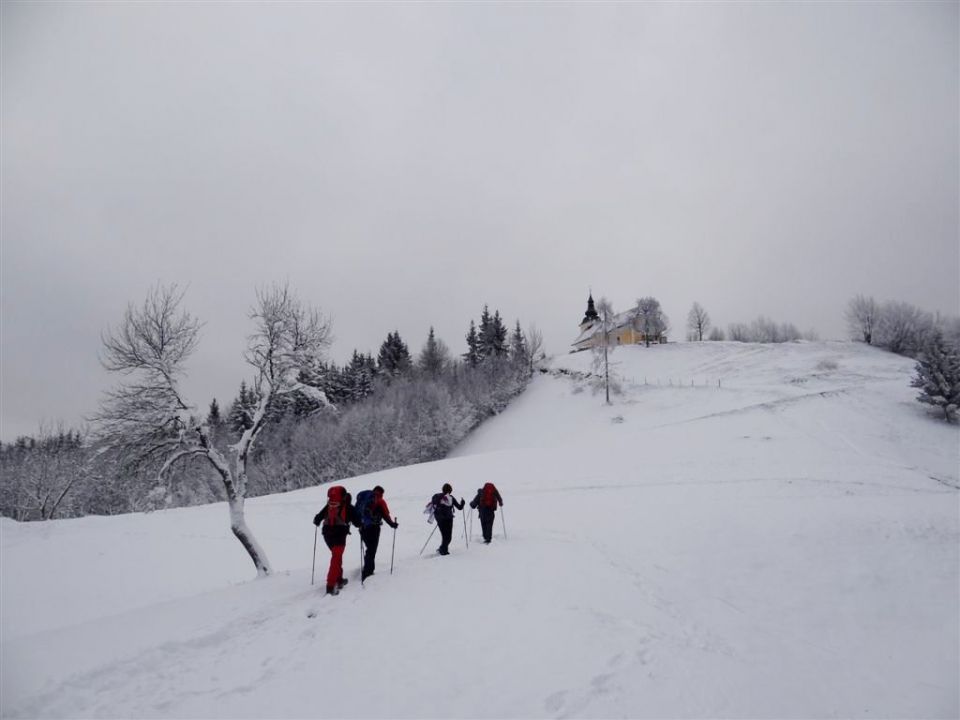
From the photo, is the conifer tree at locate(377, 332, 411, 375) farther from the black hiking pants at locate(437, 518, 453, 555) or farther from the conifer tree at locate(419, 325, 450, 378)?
the black hiking pants at locate(437, 518, 453, 555)

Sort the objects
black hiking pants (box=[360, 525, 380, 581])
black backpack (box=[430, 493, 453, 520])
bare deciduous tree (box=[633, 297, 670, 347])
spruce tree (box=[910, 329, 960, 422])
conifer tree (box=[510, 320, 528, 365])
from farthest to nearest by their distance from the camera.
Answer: bare deciduous tree (box=[633, 297, 670, 347]), conifer tree (box=[510, 320, 528, 365]), spruce tree (box=[910, 329, 960, 422]), black backpack (box=[430, 493, 453, 520]), black hiking pants (box=[360, 525, 380, 581])

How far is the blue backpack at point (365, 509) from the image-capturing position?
9148 mm

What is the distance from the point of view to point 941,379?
29.7m

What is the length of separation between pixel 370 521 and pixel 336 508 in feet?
2.72

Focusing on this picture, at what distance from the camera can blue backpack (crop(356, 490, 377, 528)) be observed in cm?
915

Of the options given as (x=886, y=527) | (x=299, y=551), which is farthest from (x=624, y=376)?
(x=299, y=551)

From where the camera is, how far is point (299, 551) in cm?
1995

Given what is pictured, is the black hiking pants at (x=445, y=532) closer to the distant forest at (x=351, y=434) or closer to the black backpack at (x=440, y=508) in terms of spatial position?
the black backpack at (x=440, y=508)

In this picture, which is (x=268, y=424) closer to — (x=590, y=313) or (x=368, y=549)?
(x=368, y=549)

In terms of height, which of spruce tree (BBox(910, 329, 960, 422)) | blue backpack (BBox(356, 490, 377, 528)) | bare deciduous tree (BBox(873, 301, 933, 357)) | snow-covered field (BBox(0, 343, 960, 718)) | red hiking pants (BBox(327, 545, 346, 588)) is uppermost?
bare deciduous tree (BBox(873, 301, 933, 357))

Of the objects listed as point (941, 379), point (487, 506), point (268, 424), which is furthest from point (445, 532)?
point (941, 379)

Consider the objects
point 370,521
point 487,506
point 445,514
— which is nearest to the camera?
point 370,521

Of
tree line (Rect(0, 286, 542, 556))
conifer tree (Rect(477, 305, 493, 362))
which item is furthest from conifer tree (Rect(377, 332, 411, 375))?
conifer tree (Rect(477, 305, 493, 362))

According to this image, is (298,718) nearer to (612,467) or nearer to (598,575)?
(598,575)
